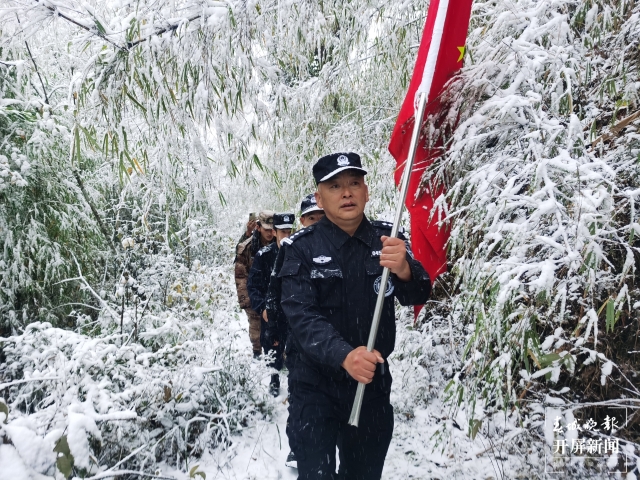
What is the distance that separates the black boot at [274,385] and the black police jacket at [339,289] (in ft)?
7.44

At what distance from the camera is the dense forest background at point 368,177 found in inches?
64.2

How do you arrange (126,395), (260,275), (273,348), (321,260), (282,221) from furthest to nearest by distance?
1. (273,348)
2. (260,275)
3. (282,221)
4. (126,395)
5. (321,260)

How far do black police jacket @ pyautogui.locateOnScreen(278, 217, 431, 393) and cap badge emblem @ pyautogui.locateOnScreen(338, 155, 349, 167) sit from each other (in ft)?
0.90

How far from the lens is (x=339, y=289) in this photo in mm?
1891

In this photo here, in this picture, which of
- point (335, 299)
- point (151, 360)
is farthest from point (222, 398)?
point (335, 299)

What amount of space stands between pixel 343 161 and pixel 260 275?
7.25ft

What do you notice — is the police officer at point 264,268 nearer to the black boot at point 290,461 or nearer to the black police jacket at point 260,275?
the black police jacket at point 260,275

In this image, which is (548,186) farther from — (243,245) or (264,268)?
(243,245)

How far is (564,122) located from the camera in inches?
73.3

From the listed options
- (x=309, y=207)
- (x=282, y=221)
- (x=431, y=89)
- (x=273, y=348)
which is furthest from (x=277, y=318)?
(x=431, y=89)

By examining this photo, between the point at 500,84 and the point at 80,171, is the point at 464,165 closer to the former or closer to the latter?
the point at 500,84

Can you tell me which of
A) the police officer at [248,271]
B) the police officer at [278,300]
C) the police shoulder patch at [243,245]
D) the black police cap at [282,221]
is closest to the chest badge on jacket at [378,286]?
the police officer at [278,300]

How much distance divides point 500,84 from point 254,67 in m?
1.35

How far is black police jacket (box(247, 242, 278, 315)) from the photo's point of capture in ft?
12.7
